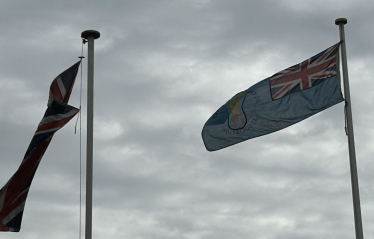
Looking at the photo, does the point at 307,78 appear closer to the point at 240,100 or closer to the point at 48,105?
the point at 240,100

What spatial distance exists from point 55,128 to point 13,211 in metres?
2.29

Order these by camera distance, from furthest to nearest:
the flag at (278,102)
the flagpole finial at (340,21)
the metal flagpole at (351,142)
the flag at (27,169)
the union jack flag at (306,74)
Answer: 1. the flagpole finial at (340,21)
2. the union jack flag at (306,74)
3. the flag at (278,102)
4. the metal flagpole at (351,142)
5. the flag at (27,169)

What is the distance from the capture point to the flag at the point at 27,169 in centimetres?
1523

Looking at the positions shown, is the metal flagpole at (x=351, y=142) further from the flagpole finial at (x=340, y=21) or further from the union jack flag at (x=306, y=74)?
the union jack flag at (x=306, y=74)

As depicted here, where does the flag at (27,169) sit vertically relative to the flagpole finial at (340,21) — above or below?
below

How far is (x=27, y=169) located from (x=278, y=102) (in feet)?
23.7

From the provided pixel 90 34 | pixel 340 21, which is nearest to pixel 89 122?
pixel 90 34

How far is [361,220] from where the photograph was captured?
50.6ft

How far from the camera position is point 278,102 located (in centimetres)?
1772

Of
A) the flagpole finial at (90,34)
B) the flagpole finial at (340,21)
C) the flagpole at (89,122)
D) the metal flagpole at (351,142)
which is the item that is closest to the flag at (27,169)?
the flagpole at (89,122)

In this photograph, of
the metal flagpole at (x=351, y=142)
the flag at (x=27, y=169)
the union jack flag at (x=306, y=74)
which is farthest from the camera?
the union jack flag at (x=306, y=74)

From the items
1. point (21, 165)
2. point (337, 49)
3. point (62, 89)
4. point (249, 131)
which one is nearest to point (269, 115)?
point (249, 131)

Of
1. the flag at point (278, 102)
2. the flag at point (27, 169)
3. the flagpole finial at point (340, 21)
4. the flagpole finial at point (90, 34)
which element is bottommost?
the flag at point (27, 169)

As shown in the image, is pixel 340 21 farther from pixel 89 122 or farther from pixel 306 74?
pixel 89 122
